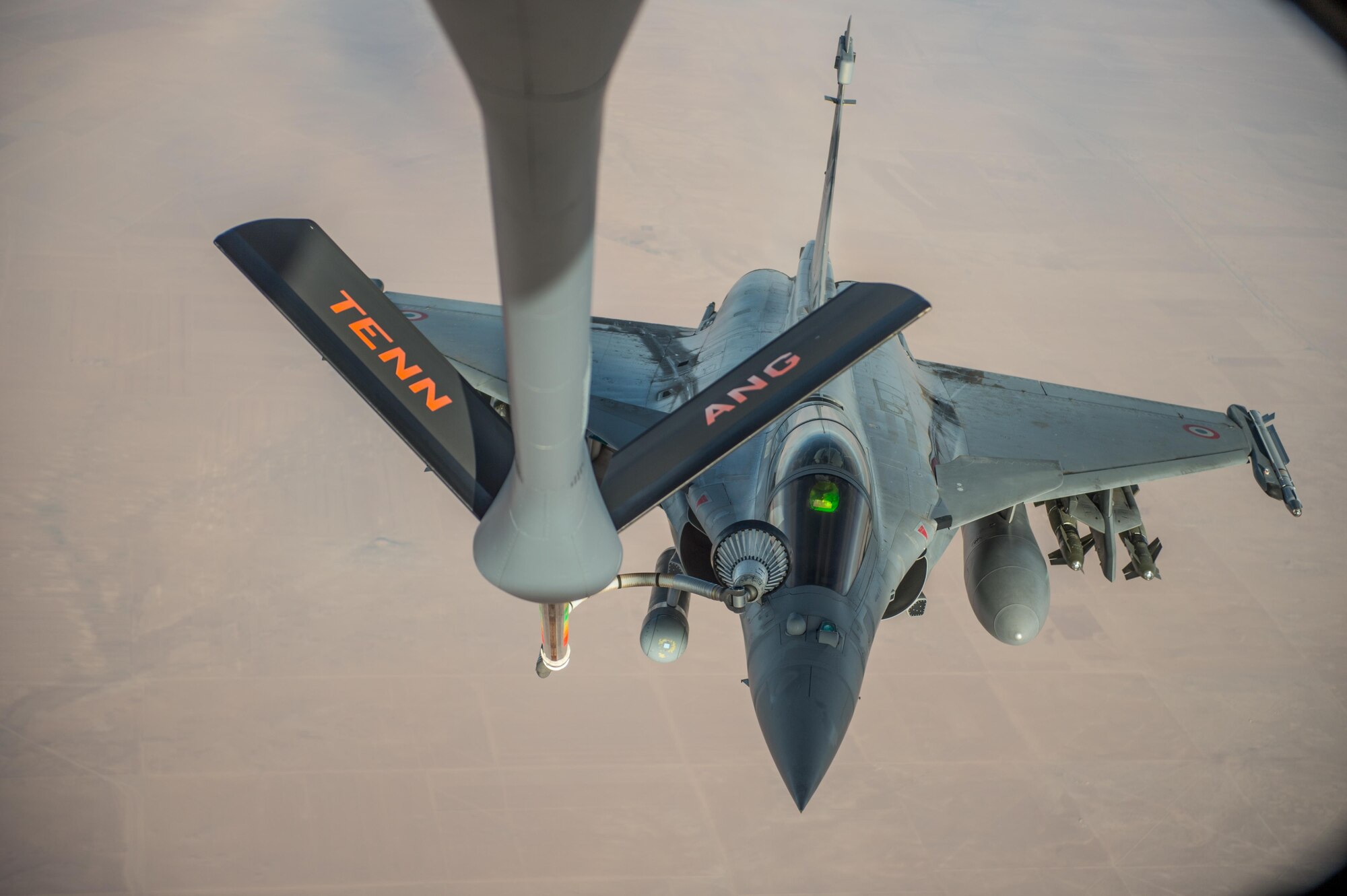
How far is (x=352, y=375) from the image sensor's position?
7.28m

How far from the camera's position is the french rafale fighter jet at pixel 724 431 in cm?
366

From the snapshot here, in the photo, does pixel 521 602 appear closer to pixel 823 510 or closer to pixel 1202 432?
pixel 823 510

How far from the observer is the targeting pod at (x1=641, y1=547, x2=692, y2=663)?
1228cm

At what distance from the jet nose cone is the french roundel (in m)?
8.63

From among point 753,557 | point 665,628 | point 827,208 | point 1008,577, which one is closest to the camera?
point 753,557

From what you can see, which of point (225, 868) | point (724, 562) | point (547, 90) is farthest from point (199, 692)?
point (547, 90)

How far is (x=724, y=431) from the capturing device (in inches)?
274

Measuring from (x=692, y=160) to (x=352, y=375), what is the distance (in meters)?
A: 21.9

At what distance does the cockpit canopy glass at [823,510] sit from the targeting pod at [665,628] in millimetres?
2173

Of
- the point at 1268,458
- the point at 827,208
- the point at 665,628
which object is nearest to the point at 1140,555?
the point at 1268,458

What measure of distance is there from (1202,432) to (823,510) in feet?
27.0

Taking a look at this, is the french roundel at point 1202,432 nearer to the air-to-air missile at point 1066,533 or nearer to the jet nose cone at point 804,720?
the air-to-air missile at point 1066,533

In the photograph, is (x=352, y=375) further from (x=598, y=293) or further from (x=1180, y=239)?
(x=1180, y=239)

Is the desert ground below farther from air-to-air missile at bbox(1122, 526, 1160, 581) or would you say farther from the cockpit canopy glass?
the cockpit canopy glass
